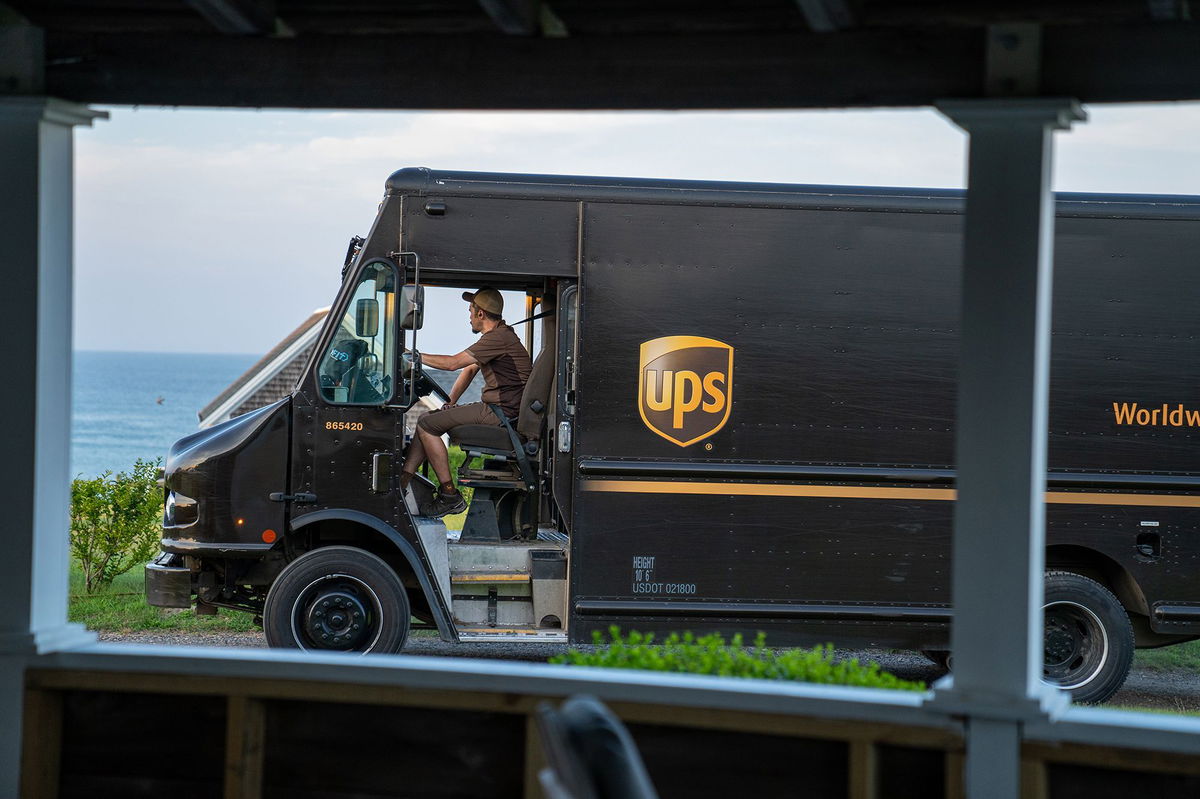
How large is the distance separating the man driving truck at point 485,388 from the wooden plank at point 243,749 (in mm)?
4270

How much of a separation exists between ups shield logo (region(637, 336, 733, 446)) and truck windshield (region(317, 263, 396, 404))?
1.56 m

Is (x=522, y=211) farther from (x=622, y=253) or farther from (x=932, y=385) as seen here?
(x=932, y=385)

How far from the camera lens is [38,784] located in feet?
14.0

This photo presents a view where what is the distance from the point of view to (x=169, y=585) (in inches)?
330

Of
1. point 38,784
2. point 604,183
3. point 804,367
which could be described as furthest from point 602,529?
point 38,784

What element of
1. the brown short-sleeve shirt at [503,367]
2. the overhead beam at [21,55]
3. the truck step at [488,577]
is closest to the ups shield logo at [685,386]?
the brown short-sleeve shirt at [503,367]

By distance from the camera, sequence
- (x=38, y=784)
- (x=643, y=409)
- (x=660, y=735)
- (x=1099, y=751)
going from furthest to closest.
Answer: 1. (x=643, y=409)
2. (x=38, y=784)
3. (x=660, y=735)
4. (x=1099, y=751)

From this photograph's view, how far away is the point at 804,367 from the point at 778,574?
1290 mm

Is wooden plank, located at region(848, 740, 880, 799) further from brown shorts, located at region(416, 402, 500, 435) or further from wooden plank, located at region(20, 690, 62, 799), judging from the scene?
brown shorts, located at region(416, 402, 500, 435)

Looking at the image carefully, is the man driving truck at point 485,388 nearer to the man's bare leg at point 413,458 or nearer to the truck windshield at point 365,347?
the man's bare leg at point 413,458

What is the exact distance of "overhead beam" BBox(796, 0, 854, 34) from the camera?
3.71 m

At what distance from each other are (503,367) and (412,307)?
34.9 inches

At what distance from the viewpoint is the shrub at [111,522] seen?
39.0 feet

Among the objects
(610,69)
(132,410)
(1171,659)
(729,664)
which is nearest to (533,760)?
(729,664)
